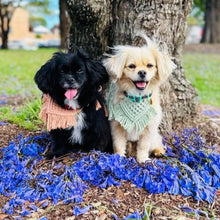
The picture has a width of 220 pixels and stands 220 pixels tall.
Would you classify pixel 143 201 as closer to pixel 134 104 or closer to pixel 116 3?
pixel 134 104

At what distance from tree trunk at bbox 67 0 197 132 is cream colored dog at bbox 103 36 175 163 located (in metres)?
0.52

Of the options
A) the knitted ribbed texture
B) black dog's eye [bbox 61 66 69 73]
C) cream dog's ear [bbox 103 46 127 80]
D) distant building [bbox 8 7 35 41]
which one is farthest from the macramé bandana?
distant building [bbox 8 7 35 41]

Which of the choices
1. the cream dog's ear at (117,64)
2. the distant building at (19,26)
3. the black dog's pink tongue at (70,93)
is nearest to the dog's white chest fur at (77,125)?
the black dog's pink tongue at (70,93)

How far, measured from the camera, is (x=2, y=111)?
5328mm

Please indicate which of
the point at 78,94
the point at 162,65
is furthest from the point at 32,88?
the point at 162,65

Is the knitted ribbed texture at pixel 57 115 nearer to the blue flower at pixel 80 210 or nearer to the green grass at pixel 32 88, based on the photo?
the blue flower at pixel 80 210

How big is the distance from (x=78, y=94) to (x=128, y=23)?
1301mm

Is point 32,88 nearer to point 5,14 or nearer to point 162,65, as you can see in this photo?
point 162,65

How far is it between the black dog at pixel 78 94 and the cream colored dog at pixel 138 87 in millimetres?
144

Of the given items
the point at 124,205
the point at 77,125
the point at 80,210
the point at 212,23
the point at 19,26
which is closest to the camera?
the point at 80,210

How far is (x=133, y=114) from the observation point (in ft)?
10.8

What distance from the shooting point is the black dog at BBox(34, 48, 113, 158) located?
302 cm

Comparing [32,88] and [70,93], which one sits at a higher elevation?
[70,93]

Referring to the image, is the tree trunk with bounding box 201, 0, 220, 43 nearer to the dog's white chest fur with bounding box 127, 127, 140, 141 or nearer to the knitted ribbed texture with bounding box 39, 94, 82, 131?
the dog's white chest fur with bounding box 127, 127, 140, 141
